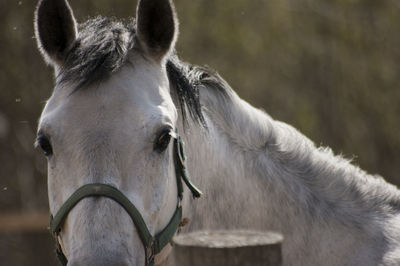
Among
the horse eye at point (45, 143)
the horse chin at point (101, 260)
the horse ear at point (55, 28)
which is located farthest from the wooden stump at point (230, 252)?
the horse ear at point (55, 28)

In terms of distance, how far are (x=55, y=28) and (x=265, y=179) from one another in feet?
4.30

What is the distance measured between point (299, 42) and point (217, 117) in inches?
428

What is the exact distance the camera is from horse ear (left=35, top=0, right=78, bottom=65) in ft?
8.86

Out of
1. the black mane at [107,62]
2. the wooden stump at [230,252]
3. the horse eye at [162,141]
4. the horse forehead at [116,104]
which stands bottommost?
the wooden stump at [230,252]

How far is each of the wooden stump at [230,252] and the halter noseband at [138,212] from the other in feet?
0.72

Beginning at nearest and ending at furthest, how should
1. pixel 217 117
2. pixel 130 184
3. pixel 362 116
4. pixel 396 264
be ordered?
pixel 130 184
pixel 396 264
pixel 217 117
pixel 362 116

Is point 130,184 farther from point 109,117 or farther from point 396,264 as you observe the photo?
point 396,264

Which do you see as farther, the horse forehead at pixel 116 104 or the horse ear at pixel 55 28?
the horse ear at pixel 55 28

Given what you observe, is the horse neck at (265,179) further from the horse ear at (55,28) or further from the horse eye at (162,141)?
the horse ear at (55,28)

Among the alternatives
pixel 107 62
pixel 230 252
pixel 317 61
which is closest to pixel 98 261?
pixel 230 252

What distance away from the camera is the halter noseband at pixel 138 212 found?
223 centimetres

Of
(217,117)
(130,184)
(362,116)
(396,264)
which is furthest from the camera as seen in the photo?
(362,116)

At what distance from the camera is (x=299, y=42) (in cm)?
1357

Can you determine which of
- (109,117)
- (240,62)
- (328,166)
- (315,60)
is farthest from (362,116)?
(109,117)
